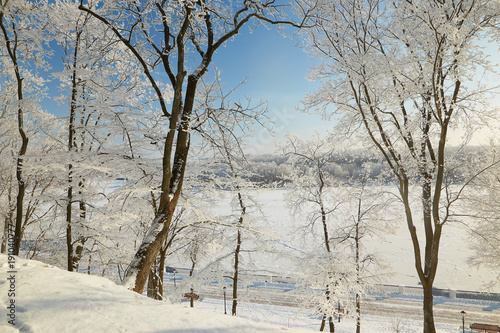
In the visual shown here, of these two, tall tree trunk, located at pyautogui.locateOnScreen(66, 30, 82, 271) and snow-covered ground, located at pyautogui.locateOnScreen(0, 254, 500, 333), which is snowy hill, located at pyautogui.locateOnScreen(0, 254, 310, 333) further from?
tall tree trunk, located at pyautogui.locateOnScreen(66, 30, 82, 271)

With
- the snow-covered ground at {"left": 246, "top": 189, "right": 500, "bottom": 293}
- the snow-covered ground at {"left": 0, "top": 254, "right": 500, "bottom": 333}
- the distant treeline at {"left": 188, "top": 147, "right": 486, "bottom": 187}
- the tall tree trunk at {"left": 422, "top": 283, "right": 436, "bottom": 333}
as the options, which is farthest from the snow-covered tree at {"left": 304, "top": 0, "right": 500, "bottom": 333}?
the snow-covered ground at {"left": 246, "top": 189, "right": 500, "bottom": 293}

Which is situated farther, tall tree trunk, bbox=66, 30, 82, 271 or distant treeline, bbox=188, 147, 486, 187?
distant treeline, bbox=188, 147, 486, 187

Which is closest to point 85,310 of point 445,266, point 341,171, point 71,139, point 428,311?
point 71,139

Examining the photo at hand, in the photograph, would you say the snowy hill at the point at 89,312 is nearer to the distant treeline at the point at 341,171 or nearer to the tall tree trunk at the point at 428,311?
the distant treeline at the point at 341,171

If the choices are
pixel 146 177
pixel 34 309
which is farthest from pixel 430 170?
pixel 34 309

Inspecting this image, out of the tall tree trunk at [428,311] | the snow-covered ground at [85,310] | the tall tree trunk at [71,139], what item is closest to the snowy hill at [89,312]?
the snow-covered ground at [85,310]

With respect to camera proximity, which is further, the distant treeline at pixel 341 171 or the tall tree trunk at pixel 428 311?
the distant treeline at pixel 341 171

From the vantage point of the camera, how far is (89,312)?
6.09 ft

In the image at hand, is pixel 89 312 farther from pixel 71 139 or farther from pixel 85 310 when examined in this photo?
pixel 71 139

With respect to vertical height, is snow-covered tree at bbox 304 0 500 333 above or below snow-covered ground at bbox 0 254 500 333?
above

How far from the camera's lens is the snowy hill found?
5.60 ft

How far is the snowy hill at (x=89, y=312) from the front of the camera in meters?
1.71

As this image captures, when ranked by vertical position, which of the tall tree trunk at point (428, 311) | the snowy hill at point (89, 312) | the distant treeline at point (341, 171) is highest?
the distant treeline at point (341, 171)

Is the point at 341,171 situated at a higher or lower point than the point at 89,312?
higher
